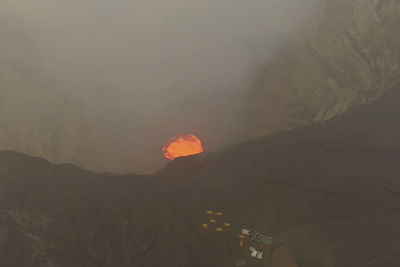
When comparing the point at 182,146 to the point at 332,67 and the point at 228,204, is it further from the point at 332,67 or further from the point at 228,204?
the point at 332,67

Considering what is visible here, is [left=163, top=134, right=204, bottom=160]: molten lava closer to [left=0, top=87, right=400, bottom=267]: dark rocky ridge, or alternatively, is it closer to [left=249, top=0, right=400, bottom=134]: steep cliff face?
[left=0, top=87, right=400, bottom=267]: dark rocky ridge

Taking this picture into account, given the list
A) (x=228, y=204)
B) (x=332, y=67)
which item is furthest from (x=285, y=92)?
(x=228, y=204)

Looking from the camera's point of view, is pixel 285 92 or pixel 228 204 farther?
pixel 285 92

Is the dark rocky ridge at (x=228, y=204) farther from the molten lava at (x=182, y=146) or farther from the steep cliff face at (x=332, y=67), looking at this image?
the steep cliff face at (x=332, y=67)

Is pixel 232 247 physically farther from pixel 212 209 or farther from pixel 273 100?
pixel 273 100

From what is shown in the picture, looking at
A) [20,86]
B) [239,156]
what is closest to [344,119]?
[239,156]
